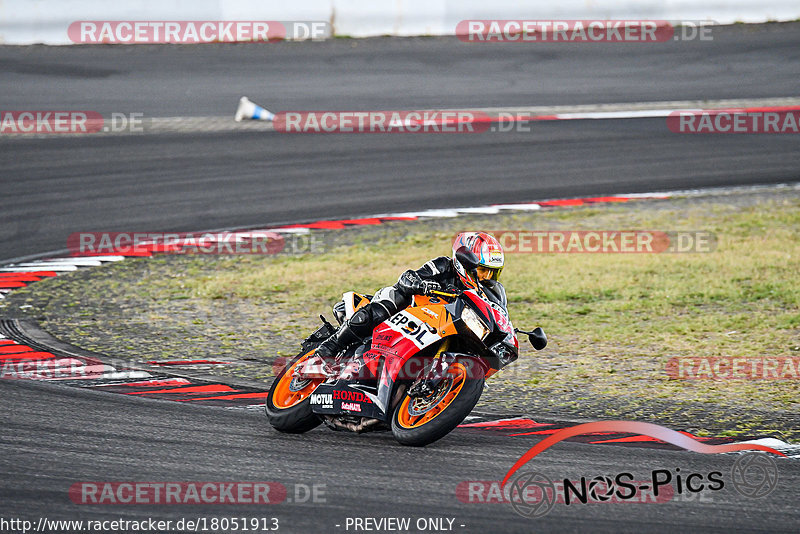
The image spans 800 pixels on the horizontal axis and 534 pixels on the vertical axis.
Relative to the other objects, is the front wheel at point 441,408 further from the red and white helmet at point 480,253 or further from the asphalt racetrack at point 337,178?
the red and white helmet at point 480,253

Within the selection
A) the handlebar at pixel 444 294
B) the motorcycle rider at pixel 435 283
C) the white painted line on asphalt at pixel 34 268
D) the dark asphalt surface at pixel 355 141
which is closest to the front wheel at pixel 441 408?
the handlebar at pixel 444 294

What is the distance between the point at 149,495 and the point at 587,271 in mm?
7141

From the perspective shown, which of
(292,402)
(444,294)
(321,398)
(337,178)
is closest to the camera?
(444,294)

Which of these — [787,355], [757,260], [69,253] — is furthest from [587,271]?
[69,253]

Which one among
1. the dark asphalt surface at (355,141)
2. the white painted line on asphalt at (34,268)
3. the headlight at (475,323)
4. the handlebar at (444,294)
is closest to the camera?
the headlight at (475,323)

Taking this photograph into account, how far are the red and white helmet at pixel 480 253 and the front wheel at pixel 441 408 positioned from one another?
0.55 metres

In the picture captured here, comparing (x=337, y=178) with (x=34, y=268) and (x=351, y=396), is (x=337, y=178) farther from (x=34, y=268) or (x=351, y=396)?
(x=351, y=396)

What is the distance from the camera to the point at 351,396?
267 inches

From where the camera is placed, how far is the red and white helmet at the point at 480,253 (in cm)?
673

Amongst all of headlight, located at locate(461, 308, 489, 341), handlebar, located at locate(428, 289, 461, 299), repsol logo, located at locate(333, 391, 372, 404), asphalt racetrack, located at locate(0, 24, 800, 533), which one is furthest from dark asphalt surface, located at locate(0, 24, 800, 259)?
headlight, located at locate(461, 308, 489, 341)

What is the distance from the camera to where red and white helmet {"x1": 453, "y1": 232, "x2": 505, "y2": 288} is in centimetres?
673

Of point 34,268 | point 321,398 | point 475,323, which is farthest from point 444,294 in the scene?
point 34,268

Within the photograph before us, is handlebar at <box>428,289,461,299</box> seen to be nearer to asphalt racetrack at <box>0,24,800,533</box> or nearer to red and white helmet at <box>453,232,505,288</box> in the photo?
red and white helmet at <box>453,232,505,288</box>

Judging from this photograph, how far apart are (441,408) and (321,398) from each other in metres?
0.81
